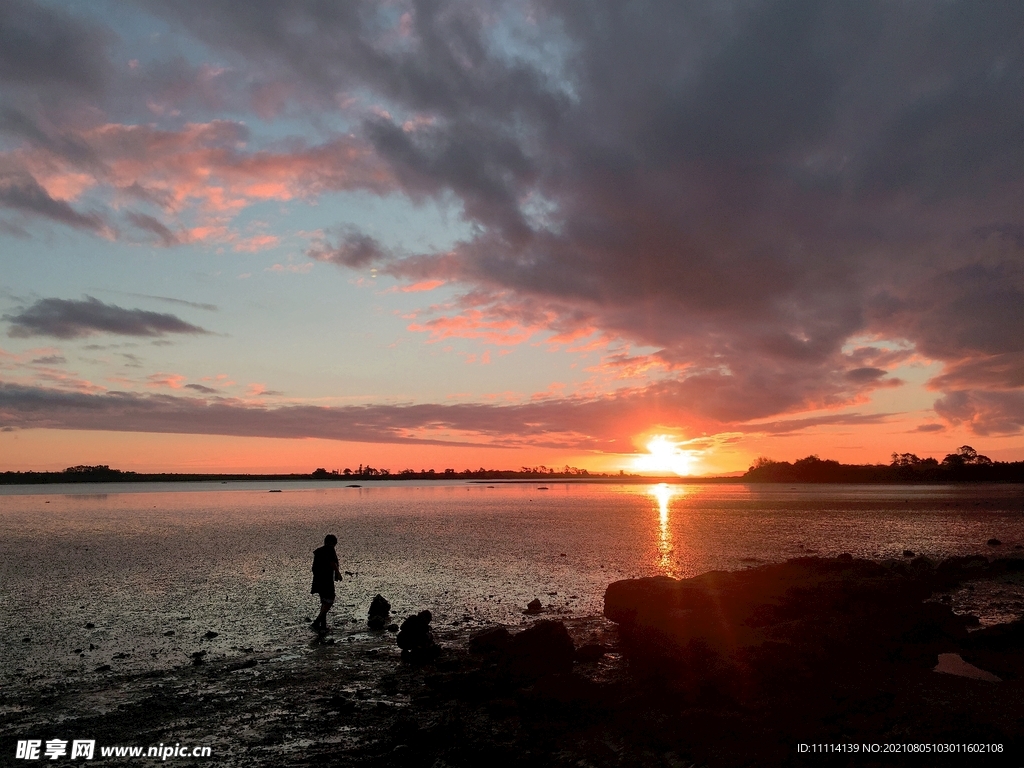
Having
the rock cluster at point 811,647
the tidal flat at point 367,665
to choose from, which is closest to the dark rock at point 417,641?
the tidal flat at point 367,665

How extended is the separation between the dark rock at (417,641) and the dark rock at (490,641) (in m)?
1.03

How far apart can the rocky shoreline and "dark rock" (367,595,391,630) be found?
1.16 meters

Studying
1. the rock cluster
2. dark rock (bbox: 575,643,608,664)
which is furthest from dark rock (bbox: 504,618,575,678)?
the rock cluster

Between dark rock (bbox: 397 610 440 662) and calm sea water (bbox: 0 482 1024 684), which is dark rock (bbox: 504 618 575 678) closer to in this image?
dark rock (bbox: 397 610 440 662)

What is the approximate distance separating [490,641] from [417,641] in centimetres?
196

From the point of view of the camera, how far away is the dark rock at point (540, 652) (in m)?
14.6

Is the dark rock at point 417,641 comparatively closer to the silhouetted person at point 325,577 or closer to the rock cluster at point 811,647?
the silhouetted person at point 325,577

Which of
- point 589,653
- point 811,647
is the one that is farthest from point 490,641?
point 811,647

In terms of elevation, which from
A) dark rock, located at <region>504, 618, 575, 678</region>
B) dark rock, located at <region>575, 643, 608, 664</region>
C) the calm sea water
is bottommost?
the calm sea water

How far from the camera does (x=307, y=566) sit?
1331 inches

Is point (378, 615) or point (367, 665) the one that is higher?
point (378, 615)

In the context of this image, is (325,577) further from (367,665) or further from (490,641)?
(490,641)

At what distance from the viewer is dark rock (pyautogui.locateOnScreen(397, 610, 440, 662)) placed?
1597cm

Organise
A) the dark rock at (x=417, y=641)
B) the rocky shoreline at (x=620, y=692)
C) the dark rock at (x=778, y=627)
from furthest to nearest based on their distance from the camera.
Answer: the dark rock at (x=417, y=641)
the dark rock at (x=778, y=627)
the rocky shoreline at (x=620, y=692)
